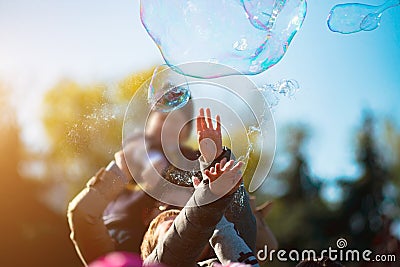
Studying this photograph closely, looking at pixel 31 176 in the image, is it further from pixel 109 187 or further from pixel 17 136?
pixel 109 187

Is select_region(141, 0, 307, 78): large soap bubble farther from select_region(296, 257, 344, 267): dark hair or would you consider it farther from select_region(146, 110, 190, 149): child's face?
select_region(296, 257, 344, 267): dark hair

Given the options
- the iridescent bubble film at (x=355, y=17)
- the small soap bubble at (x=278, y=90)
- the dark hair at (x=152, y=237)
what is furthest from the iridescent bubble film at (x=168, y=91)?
the iridescent bubble film at (x=355, y=17)

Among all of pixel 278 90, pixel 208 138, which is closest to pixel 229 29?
pixel 278 90

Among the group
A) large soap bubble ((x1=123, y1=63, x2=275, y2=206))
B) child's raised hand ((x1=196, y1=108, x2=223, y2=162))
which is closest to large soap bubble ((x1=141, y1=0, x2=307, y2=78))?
large soap bubble ((x1=123, y1=63, x2=275, y2=206))

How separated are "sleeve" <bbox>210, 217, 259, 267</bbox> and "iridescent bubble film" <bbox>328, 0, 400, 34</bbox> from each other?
1.05 meters

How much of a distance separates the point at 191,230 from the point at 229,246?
0.17m

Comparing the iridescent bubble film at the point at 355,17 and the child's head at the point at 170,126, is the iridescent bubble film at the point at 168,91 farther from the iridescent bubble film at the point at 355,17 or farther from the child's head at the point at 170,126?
the iridescent bubble film at the point at 355,17

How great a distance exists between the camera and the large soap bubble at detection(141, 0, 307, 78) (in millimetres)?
2316

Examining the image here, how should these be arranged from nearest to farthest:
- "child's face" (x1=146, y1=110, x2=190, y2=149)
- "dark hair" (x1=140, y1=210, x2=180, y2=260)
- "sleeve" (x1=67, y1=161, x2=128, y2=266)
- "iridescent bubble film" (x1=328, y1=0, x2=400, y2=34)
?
"dark hair" (x1=140, y1=210, x2=180, y2=260) → "child's face" (x1=146, y1=110, x2=190, y2=149) → "sleeve" (x1=67, y1=161, x2=128, y2=266) → "iridescent bubble film" (x1=328, y1=0, x2=400, y2=34)

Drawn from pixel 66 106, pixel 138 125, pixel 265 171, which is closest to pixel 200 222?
pixel 265 171

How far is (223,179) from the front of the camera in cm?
149

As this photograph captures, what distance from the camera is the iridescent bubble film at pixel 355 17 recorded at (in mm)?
2525

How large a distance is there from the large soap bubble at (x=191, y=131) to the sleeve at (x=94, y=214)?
0.10 metres

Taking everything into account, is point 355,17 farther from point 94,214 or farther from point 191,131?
Answer: point 94,214
